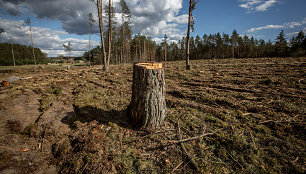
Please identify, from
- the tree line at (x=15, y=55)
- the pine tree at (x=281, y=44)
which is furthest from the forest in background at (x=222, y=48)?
the tree line at (x=15, y=55)

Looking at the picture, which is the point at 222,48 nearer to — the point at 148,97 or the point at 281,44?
the point at 281,44

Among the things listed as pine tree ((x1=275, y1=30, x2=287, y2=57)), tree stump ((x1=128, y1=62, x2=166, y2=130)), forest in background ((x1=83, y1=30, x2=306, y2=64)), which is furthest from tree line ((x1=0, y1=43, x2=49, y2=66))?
pine tree ((x1=275, y1=30, x2=287, y2=57))

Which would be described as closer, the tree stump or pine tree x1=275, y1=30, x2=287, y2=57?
the tree stump

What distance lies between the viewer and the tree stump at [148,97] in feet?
8.96

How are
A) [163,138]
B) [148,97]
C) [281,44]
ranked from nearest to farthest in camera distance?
[163,138] → [148,97] → [281,44]

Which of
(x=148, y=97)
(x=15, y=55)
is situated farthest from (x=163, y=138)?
(x=15, y=55)

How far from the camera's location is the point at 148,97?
108 inches

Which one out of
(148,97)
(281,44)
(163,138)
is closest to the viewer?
(163,138)

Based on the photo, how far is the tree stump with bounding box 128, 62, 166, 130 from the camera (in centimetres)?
273

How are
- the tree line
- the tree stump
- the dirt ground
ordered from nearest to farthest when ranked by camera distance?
the dirt ground
the tree stump
the tree line

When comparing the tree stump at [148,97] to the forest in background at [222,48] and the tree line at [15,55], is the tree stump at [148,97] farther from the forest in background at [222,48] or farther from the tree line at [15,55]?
the tree line at [15,55]

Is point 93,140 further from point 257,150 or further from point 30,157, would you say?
point 257,150

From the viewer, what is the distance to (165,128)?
9.39 ft

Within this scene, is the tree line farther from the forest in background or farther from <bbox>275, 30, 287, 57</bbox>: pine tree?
<bbox>275, 30, 287, 57</bbox>: pine tree
